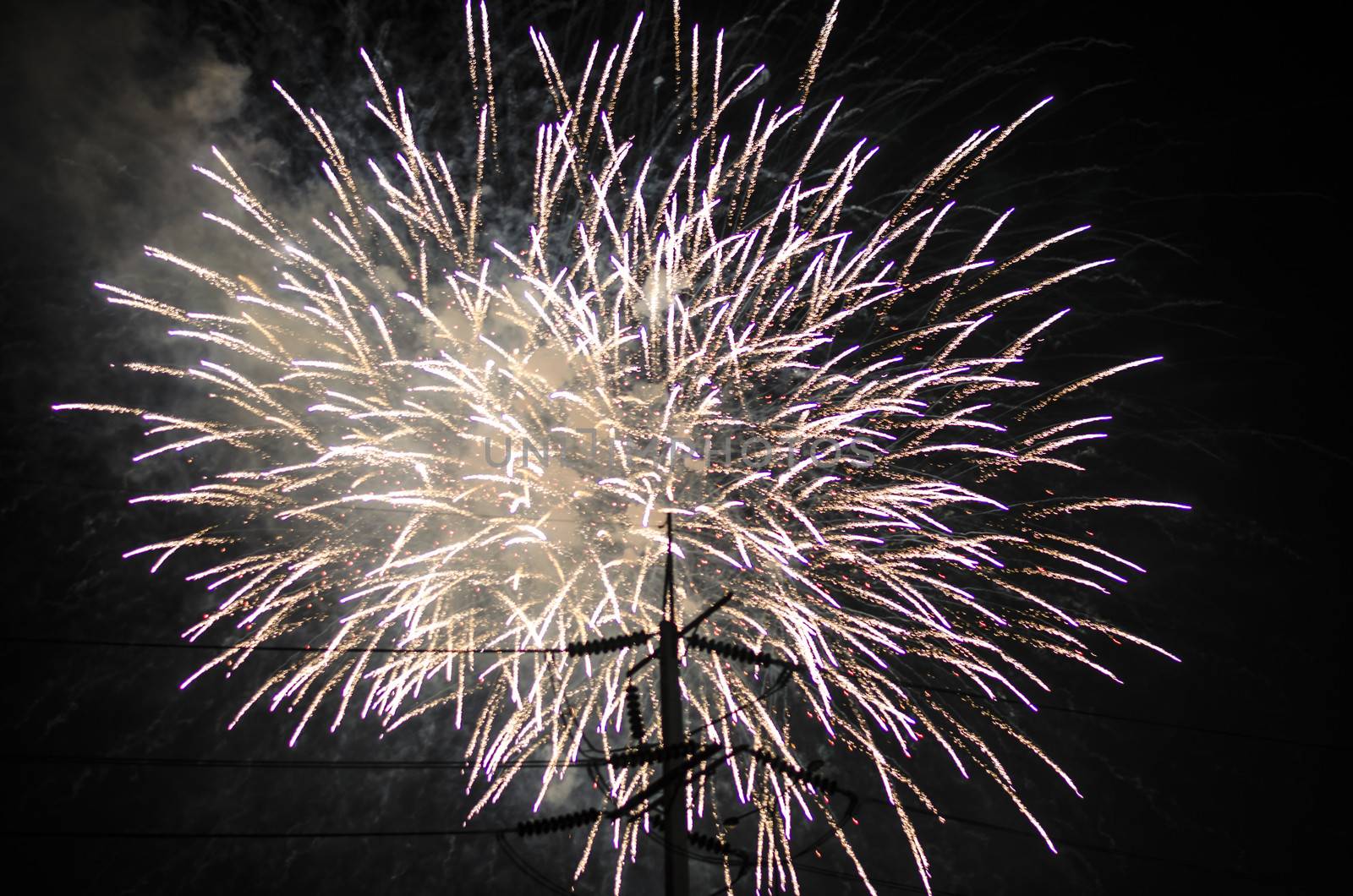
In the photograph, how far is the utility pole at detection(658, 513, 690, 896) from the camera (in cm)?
1054

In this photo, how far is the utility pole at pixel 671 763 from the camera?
1054cm

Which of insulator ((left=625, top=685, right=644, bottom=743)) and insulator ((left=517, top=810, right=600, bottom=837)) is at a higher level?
insulator ((left=625, top=685, right=644, bottom=743))

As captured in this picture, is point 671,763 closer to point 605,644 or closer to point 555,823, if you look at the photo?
point 555,823

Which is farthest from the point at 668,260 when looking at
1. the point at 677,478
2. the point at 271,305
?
the point at 271,305

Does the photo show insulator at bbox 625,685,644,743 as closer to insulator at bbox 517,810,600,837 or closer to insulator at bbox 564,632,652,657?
insulator at bbox 564,632,652,657

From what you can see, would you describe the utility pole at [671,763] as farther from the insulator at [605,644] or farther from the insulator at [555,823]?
the insulator at [555,823]

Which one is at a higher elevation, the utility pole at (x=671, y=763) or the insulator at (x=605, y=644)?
the insulator at (x=605, y=644)

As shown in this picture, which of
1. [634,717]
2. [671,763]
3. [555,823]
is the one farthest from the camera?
[634,717]

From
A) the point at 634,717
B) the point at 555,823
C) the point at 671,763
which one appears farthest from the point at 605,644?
the point at 555,823

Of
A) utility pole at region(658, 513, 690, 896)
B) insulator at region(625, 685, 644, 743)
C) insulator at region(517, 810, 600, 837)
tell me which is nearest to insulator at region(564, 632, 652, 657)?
utility pole at region(658, 513, 690, 896)

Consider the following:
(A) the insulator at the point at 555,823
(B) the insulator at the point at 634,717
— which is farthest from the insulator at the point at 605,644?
(A) the insulator at the point at 555,823

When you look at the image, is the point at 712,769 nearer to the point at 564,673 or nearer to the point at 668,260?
the point at 564,673

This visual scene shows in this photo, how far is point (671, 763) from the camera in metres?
11.4

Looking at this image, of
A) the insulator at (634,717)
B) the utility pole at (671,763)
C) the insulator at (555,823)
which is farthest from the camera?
the insulator at (634,717)
